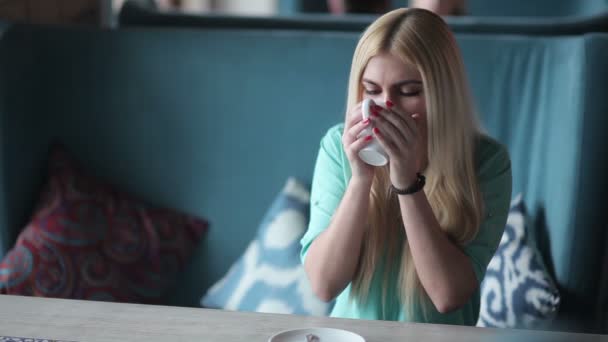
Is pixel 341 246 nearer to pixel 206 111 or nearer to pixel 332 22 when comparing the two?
pixel 206 111

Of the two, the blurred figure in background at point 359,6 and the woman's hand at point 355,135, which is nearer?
the woman's hand at point 355,135

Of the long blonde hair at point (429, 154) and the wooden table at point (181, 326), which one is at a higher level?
the long blonde hair at point (429, 154)

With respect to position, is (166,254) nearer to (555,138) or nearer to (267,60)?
(267,60)

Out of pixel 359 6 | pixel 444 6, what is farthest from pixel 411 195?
pixel 359 6

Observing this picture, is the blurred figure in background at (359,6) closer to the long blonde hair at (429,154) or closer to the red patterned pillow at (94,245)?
the red patterned pillow at (94,245)

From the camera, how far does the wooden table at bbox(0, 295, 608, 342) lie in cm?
100

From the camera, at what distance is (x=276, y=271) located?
1969 millimetres

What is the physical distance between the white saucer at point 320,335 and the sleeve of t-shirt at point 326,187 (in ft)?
1.23

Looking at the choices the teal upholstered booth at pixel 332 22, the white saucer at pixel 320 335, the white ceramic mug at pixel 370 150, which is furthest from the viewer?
the teal upholstered booth at pixel 332 22

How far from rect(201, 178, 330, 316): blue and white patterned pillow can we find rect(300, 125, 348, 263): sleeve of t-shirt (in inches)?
22.1

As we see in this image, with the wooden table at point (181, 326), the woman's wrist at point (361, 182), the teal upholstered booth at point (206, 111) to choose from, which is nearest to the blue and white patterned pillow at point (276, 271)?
the teal upholstered booth at point (206, 111)

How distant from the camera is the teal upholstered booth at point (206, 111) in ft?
6.50

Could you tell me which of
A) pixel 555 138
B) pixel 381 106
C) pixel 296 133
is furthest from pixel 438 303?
pixel 296 133

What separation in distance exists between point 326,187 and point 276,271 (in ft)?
2.08
